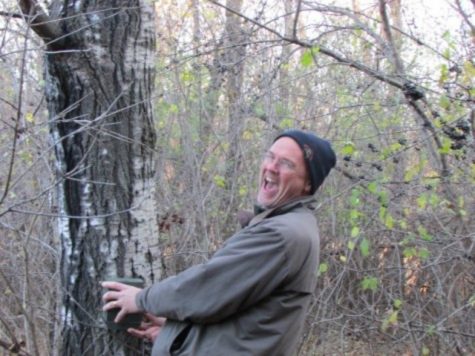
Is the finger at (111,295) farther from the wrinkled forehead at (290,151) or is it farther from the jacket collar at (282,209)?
the wrinkled forehead at (290,151)

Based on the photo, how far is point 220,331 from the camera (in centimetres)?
227

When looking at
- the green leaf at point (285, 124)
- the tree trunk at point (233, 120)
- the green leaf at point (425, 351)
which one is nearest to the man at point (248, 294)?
the green leaf at point (285, 124)

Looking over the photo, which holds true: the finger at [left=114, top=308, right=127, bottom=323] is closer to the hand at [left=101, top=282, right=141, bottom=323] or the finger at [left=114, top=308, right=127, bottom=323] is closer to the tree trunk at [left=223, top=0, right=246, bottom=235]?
the hand at [left=101, top=282, right=141, bottom=323]

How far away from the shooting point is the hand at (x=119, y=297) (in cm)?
260

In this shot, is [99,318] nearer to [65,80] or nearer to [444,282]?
Result: [65,80]

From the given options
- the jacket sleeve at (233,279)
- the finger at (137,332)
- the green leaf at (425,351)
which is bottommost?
the green leaf at (425,351)

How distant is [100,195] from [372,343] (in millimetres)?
3633

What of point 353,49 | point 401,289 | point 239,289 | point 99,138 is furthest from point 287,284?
point 353,49

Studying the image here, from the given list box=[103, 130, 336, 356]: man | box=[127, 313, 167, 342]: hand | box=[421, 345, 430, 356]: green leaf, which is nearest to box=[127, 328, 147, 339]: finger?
box=[127, 313, 167, 342]: hand

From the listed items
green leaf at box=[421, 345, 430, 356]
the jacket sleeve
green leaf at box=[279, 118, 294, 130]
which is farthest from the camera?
green leaf at box=[279, 118, 294, 130]

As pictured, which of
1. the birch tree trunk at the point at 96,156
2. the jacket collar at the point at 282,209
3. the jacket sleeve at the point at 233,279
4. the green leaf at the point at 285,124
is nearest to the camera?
the jacket sleeve at the point at 233,279

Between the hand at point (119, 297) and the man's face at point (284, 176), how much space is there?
65 cm

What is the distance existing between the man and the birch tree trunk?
0.45 meters

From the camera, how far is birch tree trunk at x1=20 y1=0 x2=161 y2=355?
277cm
